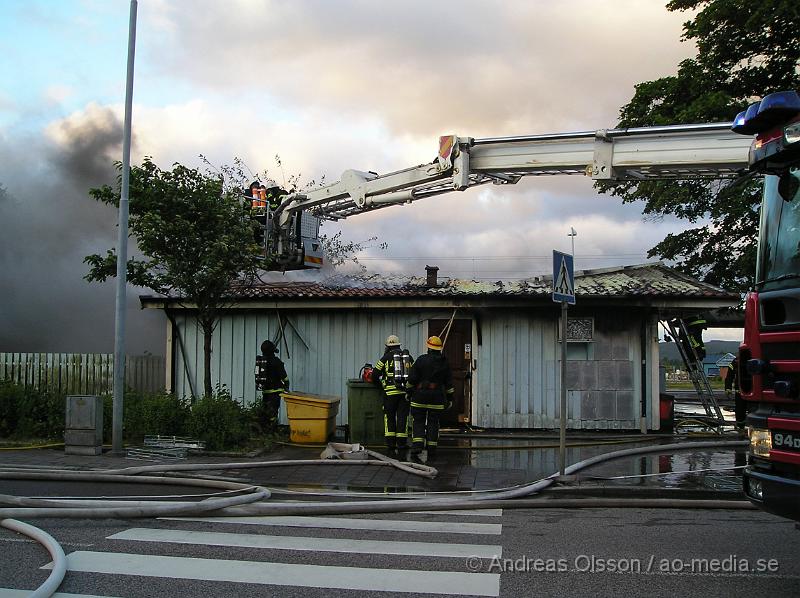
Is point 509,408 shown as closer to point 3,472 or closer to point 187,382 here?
point 187,382

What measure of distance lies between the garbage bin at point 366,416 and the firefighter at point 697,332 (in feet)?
23.4

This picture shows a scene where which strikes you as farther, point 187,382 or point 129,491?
point 187,382

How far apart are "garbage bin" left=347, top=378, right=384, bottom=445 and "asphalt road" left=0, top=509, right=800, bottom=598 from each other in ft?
15.9

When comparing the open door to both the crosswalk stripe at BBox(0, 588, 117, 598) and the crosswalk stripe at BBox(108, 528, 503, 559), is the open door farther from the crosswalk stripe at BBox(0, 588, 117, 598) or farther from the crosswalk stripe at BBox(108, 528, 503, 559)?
the crosswalk stripe at BBox(0, 588, 117, 598)

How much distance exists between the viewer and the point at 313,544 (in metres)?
5.79

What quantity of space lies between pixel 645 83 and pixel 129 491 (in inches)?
660

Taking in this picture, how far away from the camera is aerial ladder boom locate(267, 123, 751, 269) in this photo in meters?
9.44

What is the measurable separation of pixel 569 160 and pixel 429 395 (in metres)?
4.07

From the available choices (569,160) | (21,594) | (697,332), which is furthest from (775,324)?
(697,332)

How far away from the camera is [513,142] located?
35.0ft

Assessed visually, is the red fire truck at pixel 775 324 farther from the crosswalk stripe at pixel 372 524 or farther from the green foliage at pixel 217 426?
the green foliage at pixel 217 426

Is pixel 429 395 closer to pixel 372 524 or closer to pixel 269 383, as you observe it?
pixel 269 383

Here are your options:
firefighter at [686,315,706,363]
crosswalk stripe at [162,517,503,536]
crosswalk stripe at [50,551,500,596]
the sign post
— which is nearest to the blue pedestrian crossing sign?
the sign post

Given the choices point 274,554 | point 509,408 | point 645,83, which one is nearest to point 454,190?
point 509,408
